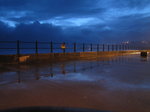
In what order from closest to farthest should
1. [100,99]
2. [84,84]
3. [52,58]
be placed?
[100,99]
[84,84]
[52,58]

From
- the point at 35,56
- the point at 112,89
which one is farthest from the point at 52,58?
the point at 112,89

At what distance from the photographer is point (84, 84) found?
5.07 m

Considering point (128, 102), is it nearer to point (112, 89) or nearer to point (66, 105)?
point (112, 89)

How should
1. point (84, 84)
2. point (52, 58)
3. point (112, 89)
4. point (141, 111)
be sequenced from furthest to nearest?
point (52, 58) < point (84, 84) < point (112, 89) < point (141, 111)

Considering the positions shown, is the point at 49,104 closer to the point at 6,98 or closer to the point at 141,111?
the point at 6,98

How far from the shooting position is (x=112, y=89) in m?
4.48

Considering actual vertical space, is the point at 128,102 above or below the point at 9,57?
below

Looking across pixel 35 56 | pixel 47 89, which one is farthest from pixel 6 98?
pixel 35 56

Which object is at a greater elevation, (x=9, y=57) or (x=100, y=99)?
(x=9, y=57)

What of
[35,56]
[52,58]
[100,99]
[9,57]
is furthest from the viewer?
[52,58]

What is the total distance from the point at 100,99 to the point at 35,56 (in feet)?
31.6

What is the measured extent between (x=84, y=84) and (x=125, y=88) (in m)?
1.34

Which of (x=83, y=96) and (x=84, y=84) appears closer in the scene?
(x=83, y=96)

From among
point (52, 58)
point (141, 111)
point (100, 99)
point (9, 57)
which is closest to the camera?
point (141, 111)
